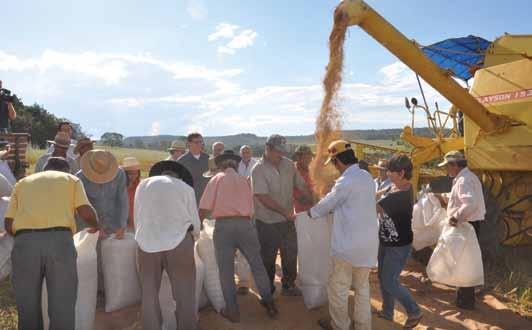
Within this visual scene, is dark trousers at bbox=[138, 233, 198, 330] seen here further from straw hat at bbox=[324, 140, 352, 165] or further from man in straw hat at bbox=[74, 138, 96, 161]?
man in straw hat at bbox=[74, 138, 96, 161]

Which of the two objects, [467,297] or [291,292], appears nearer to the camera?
[467,297]

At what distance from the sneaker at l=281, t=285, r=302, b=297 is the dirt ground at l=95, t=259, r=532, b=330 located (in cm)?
6

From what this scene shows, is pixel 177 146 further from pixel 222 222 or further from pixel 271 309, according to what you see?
pixel 271 309

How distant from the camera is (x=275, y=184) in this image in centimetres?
425

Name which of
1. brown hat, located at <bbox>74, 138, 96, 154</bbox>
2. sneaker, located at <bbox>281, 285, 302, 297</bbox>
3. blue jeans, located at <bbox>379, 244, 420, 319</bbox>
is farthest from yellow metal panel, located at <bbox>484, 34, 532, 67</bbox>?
brown hat, located at <bbox>74, 138, 96, 154</bbox>

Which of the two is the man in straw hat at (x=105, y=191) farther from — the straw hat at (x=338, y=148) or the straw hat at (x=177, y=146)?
the straw hat at (x=338, y=148)

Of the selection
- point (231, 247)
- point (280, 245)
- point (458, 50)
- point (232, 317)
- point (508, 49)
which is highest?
point (458, 50)

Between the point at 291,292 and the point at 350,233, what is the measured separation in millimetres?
1483

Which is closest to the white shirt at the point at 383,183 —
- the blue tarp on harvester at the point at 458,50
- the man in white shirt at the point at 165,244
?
the man in white shirt at the point at 165,244

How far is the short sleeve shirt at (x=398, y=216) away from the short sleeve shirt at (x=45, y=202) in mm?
2472

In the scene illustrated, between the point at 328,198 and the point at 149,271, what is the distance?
1.47 meters

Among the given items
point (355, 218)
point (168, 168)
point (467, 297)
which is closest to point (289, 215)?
point (355, 218)

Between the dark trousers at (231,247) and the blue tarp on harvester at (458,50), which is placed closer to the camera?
the dark trousers at (231,247)

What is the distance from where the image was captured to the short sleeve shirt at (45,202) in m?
2.99
